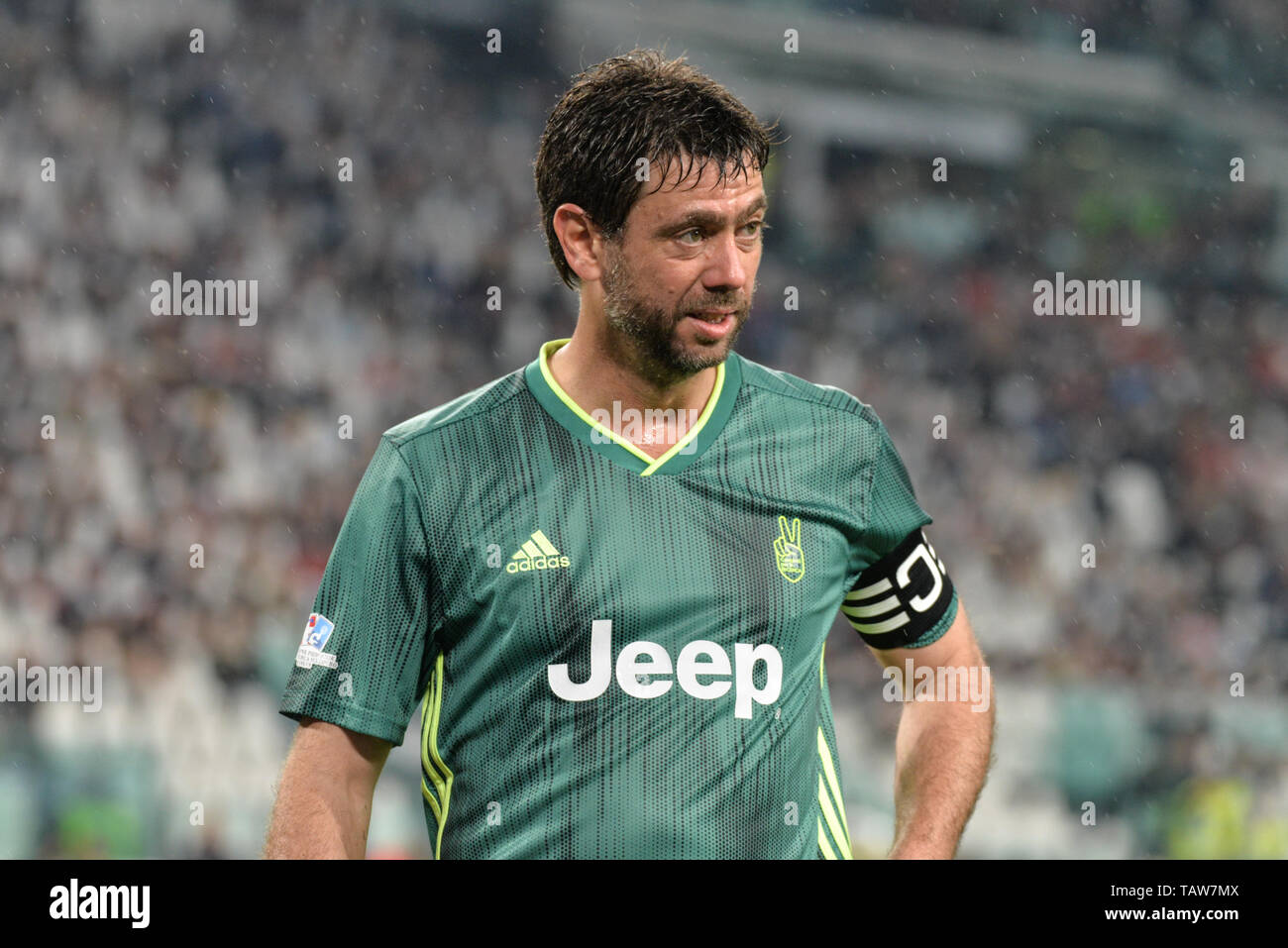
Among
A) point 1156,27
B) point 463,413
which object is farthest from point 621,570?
point 1156,27

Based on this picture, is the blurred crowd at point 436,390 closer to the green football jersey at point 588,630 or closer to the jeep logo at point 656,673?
the green football jersey at point 588,630

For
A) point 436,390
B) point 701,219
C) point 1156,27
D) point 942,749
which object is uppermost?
point 1156,27

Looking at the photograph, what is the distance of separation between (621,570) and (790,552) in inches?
10.4

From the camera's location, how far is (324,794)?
7.61 ft

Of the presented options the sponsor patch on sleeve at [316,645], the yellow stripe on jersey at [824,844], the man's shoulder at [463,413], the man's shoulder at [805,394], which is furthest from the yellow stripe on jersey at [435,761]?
the man's shoulder at [805,394]

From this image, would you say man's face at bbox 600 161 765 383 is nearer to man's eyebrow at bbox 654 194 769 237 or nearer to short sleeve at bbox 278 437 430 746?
man's eyebrow at bbox 654 194 769 237

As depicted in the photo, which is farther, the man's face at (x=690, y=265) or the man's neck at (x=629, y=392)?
the man's neck at (x=629, y=392)

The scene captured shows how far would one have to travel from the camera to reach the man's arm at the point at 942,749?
259cm

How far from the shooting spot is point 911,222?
12.7 m

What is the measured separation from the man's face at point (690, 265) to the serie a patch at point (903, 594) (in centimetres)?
47

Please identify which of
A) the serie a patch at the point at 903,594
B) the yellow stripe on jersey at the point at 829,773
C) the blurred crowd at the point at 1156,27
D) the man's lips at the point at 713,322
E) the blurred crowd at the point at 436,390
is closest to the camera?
the man's lips at the point at 713,322

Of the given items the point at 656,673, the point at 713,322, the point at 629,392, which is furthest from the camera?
the point at 629,392

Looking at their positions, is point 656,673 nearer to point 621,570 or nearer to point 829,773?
point 621,570
